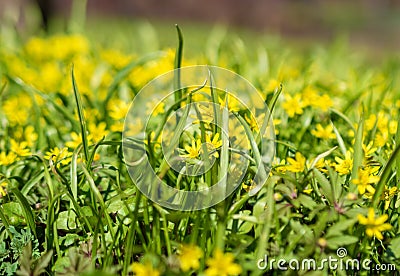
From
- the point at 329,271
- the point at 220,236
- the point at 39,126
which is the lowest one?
the point at 329,271

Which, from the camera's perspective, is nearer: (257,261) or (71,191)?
(257,261)

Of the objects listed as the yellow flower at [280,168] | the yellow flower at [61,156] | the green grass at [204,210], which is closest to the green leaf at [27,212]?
the green grass at [204,210]

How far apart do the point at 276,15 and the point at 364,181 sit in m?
9.71

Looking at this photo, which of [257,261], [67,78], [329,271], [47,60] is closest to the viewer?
[257,261]

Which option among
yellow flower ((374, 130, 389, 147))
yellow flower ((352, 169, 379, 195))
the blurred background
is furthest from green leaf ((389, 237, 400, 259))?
the blurred background

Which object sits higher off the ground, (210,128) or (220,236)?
(210,128)

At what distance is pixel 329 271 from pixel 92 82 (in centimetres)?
173

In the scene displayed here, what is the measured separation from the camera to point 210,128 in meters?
1.53

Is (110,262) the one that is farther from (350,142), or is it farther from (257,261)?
(350,142)

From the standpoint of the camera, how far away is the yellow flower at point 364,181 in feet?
4.25

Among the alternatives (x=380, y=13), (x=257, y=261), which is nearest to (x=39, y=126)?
(x=257, y=261)

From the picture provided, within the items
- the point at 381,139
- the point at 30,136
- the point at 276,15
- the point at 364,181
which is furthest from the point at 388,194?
the point at 276,15

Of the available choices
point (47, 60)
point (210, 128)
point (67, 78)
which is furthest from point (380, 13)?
point (210, 128)

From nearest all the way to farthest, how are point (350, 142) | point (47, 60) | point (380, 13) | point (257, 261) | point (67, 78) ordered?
1. point (257, 261)
2. point (350, 142)
3. point (67, 78)
4. point (47, 60)
5. point (380, 13)
